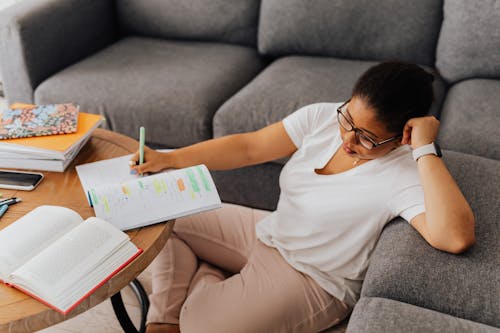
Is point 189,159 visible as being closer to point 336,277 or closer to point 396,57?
point 336,277

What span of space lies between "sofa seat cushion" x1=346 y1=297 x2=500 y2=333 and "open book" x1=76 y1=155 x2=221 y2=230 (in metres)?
0.39

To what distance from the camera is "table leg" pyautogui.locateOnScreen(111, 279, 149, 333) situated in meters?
1.26

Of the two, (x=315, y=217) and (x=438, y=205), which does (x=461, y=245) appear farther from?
(x=315, y=217)

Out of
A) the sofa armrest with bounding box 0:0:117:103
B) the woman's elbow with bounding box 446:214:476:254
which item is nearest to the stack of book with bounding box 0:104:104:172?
the sofa armrest with bounding box 0:0:117:103

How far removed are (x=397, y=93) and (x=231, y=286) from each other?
0.60m

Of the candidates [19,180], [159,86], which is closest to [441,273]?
[19,180]

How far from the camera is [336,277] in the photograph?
1.26 m

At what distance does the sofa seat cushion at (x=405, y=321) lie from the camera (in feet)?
3.01

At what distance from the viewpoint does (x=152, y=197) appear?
1.17 meters

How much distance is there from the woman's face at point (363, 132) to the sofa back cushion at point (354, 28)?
103 cm

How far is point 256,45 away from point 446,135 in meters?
1.03

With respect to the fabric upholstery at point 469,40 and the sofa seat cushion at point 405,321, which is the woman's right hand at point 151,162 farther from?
the fabric upholstery at point 469,40

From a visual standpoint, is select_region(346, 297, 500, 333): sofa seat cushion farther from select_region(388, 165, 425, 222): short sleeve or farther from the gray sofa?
the gray sofa

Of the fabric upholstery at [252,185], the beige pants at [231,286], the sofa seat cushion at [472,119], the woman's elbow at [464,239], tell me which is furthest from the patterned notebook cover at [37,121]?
the sofa seat cushion at [472,119]
